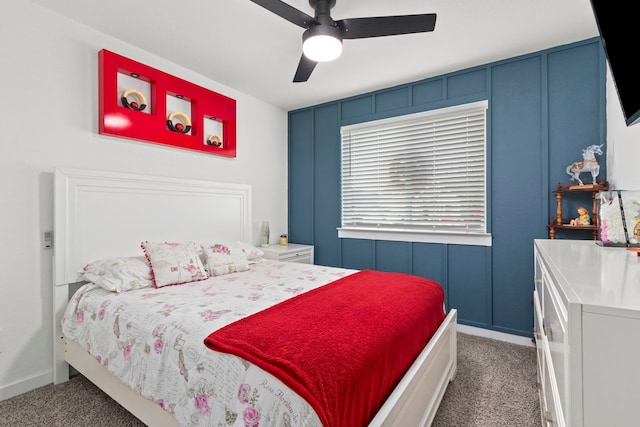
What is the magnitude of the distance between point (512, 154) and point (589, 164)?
62cm

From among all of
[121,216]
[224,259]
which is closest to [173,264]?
Result: [224,259]

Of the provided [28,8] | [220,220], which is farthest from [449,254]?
[28,8]

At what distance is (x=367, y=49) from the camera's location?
2.77 m

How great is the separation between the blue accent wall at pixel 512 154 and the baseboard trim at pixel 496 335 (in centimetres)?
5

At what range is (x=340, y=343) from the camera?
4.23 ft

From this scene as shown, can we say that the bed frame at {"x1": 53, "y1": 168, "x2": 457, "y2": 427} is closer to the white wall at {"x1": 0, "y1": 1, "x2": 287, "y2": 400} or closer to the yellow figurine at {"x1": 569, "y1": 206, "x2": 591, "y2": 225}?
the white wall at {"x1": 0, "y1": 1, "x2": 287, "y2": 400}

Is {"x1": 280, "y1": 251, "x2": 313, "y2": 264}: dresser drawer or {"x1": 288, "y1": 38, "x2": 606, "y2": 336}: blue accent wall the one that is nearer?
{"x1": 288, "y1": 38, "x2": 606, "y2": 336}: blue accent wall

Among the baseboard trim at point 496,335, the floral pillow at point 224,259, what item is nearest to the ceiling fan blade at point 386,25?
the floral pillow at point 224,259

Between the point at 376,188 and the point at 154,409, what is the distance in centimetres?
299

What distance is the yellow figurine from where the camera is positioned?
2.48 m

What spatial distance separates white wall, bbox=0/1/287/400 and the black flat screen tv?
10.5 feet

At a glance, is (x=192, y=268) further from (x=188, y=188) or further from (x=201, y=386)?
(x=201, y=386)

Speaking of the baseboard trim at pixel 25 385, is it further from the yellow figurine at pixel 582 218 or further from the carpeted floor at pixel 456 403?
the yellow figurine at pixel 582 218

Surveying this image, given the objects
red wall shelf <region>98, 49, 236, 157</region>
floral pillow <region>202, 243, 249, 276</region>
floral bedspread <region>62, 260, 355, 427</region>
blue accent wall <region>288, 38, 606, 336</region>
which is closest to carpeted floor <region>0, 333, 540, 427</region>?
floral bedspread <region>62, 260, 355, 427</region>
